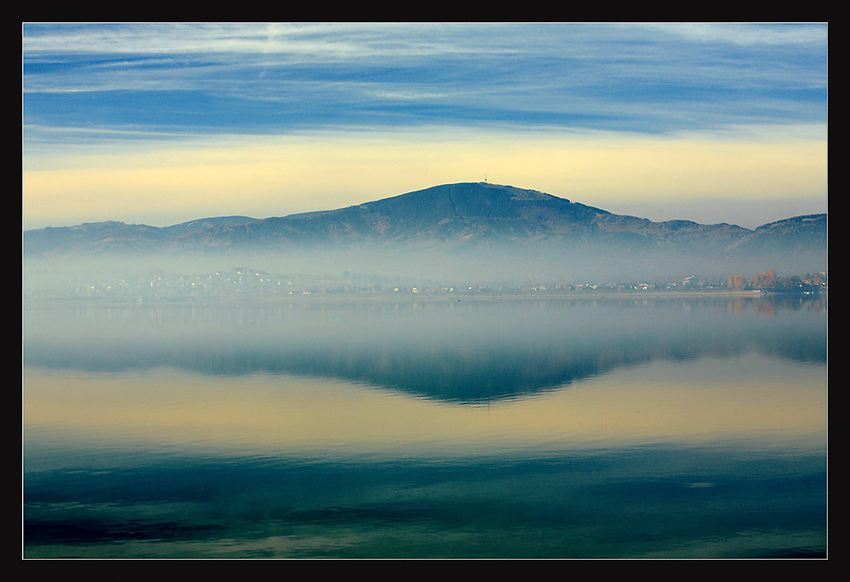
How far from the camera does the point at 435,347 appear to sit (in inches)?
1857

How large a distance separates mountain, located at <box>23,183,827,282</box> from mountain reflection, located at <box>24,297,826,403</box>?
5.66 m

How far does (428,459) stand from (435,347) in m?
28.8

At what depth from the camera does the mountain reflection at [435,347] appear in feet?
112

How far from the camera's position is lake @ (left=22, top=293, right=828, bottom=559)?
44.9 feet

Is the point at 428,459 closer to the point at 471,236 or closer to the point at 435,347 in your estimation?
the point at 435,347

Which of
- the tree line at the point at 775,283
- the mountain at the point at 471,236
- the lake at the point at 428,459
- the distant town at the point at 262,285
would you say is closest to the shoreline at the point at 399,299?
the distant town at the point at 262,285

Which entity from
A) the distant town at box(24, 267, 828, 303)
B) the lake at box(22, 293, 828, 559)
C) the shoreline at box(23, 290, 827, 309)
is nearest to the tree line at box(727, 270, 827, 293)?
the distant town at box(24, 267, 828, 303)

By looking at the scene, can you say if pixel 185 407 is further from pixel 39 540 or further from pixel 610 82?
pixel 610 82

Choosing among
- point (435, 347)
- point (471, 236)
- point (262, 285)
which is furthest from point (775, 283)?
point (262, 285)

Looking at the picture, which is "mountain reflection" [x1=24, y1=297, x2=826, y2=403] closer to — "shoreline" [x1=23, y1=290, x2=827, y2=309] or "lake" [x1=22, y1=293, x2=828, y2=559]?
"lake" [x1=22, y1=293, x2=828, y2=559]

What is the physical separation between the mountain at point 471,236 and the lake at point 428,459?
12770 mm

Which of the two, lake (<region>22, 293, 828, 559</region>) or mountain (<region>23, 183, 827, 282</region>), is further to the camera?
mountain (<region>23, 183, 827, 282</region>)

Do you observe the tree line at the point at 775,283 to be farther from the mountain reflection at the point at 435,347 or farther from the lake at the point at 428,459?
the lake at the point at 428,459

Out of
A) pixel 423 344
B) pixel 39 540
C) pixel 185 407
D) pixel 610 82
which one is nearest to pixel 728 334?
pixel 423 344
